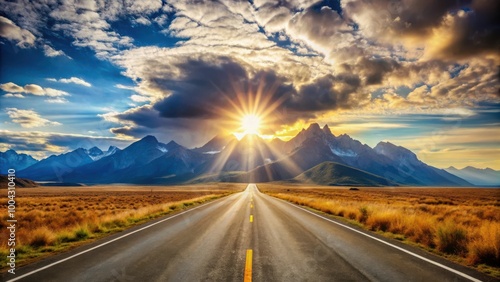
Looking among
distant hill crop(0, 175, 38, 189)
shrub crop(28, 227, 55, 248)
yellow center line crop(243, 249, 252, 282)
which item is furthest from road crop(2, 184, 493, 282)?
distant hill crop(0, 175, 38, 189)

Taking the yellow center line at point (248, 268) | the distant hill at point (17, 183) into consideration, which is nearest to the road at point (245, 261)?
the yellow center line at point (248, 268)

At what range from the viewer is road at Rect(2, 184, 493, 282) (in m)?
6.25

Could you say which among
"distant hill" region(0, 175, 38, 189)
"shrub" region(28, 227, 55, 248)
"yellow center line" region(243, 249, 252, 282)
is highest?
"yellow center line" region(243, 249, 252, 282)

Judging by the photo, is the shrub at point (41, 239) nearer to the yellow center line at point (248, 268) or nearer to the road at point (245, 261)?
the road at point (245, 261)

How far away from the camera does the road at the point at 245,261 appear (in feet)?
20.5

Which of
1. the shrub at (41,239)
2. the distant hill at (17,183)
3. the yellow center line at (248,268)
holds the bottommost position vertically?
the distant hill at (17,183)

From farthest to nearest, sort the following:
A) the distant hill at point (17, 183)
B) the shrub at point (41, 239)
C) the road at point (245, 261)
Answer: the distant hill at point (17, 183)
the shrub at point (41, 239)
the road at point (245, 261)

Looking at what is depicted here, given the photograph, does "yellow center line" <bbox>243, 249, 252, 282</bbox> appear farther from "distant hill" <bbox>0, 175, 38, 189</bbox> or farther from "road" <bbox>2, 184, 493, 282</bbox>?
"distant hill" <bbox>0, 175, 38, 189</bbox>

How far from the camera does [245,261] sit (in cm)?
730

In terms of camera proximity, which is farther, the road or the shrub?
the shrub

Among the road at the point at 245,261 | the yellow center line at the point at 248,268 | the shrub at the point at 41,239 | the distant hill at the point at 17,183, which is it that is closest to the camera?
the yellow center line at the point at 248,268

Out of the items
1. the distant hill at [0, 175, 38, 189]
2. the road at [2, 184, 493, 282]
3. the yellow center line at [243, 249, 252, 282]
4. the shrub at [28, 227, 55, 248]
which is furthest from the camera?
the distant hill at [0, 175, 38, 189]

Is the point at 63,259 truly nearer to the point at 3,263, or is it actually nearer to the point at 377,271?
the point at 3,263

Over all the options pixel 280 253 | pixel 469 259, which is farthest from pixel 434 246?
pixel 280 253
